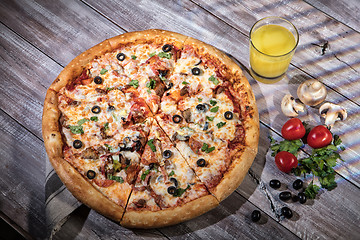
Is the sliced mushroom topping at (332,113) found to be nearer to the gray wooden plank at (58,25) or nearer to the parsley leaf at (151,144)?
the parsley leaf at (151,144)

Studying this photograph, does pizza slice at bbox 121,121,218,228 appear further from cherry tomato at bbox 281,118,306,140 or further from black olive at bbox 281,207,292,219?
cherry tomato at bbox 281,118,306,140

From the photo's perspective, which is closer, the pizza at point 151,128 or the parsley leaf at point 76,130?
the pizza at point 151,128

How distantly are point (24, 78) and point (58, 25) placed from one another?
75 cm

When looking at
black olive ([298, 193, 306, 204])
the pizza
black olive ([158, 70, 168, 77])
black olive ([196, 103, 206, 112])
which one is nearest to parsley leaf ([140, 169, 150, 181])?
the pizza

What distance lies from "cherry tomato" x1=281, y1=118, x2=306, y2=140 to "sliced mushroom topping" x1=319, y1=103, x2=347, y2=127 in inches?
13.5

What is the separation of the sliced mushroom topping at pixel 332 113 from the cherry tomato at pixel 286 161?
59cm

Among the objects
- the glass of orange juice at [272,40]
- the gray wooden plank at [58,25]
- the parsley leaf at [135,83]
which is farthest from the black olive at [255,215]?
the gray wooden plank at [58,25]

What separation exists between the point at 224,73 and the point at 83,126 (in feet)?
4.97

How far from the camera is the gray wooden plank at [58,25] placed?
186 inches

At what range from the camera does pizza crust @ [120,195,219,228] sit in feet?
11.8

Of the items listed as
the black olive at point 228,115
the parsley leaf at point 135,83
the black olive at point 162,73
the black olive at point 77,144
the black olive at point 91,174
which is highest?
the black olive at point 162,73

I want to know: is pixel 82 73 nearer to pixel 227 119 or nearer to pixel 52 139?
pixel 52 139

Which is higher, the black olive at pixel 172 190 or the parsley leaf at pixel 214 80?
the parsley leaf at pixel 214 80

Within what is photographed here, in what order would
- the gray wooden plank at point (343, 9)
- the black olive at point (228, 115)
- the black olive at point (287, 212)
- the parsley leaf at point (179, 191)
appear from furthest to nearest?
the gray wooden plank at point (343, 9) < the black olive at point (228, 115) < the black olive at point (287, 212) < the parsley leaf at point (179, 191)
